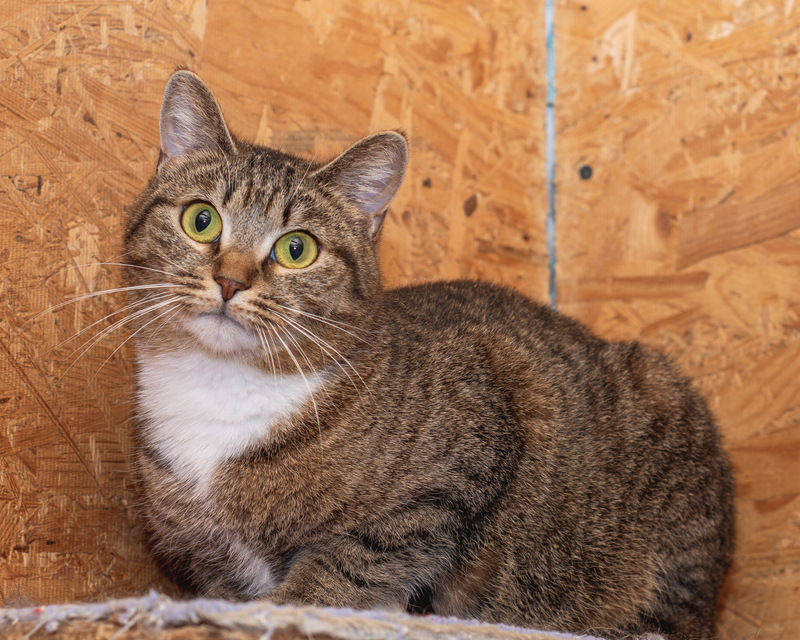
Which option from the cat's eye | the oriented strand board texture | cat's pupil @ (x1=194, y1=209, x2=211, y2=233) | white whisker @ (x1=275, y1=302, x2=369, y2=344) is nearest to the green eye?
cat's pupil @ (x1=194, y1=209, x2=211, y2=233)

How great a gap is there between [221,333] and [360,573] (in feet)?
2.34

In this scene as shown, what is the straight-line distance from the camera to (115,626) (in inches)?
55.5

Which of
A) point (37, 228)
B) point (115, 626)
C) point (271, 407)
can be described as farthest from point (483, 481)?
point (37, 228)

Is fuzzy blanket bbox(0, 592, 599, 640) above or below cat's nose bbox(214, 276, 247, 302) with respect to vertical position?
below

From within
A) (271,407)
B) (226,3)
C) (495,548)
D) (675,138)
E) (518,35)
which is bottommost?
(495,548)

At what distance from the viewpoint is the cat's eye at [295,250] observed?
2.20 meters

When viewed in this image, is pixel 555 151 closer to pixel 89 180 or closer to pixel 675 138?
pixel 675 138

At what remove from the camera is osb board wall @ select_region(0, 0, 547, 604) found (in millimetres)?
2154

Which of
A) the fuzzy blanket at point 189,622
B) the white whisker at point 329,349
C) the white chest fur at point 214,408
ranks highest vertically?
the white whisker at point 329,349

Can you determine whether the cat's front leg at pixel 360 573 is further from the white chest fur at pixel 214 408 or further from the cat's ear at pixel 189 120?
the cat's ear at pixel 189 120

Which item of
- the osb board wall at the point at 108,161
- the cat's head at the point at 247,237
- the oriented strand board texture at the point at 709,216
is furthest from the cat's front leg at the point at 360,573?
the oriented strand board texture at the point at 709,216

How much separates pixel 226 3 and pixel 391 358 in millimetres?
1329

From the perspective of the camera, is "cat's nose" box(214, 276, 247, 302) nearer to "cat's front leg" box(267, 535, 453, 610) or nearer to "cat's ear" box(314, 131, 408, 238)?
"cat's ear" box(314, 131, 408, 238)

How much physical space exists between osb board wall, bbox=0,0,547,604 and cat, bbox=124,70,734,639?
0.17 meters
